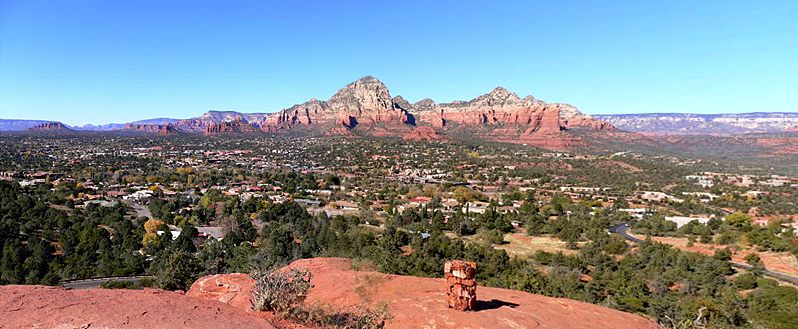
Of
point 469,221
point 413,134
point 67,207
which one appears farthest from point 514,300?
point 413,134

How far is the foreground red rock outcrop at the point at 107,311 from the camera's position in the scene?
8977 millimetres

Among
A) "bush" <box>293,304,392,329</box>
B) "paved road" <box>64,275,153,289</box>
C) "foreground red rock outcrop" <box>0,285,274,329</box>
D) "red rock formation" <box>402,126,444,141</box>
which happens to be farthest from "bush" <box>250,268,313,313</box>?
"red rock formation" <box>402,126,444,141</box>

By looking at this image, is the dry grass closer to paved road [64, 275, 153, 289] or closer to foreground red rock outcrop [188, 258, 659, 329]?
foreground red rock outcrop [188, 258, 659, 329]

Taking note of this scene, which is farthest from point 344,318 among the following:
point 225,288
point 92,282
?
point 92,282

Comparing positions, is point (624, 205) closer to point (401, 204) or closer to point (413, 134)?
point (401, 204)

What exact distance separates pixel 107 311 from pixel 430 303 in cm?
1011

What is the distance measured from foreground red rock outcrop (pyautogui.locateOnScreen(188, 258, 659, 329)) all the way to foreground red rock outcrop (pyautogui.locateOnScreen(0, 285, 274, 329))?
387cm

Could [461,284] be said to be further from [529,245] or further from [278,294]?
[529,245]

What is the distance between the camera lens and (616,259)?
41156 millimetres

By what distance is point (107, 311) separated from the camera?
383 inches

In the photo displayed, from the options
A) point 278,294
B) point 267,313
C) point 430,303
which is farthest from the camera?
point 430,303

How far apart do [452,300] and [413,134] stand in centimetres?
17196

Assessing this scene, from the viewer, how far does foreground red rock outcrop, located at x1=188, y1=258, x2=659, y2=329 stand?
12.9 m

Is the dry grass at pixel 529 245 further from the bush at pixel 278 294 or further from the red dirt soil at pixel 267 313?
the bush at pixel 278 294
